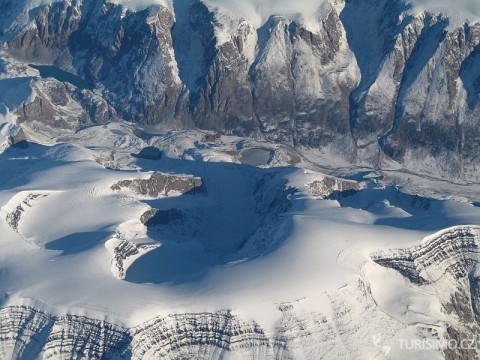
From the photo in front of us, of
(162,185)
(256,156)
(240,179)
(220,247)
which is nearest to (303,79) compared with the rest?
(256,156)

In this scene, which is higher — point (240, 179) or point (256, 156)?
point (256, 156)

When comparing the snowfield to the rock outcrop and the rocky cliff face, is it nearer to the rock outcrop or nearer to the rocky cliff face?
the rock outcrop

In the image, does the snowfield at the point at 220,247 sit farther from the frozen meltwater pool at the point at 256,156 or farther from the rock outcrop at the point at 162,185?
the frozen meltwater pool at the point at 256,156

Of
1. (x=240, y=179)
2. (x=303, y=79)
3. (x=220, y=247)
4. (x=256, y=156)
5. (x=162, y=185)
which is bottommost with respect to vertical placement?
(x=220, y=247)

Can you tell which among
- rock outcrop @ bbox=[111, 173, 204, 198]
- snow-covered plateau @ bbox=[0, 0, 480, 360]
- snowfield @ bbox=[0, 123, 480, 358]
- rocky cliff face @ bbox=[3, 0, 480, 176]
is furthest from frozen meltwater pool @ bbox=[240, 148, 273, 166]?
rock outcrop @ bbox=[111, 173, 204, 198]

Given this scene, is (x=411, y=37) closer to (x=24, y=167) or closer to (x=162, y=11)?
(x=162, y=11)

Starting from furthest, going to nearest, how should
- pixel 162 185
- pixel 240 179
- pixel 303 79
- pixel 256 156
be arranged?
pixel 303 79 < pixel 256 156 < pixel 240 179 < pixel 162 185

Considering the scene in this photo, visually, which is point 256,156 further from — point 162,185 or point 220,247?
point 220,247
